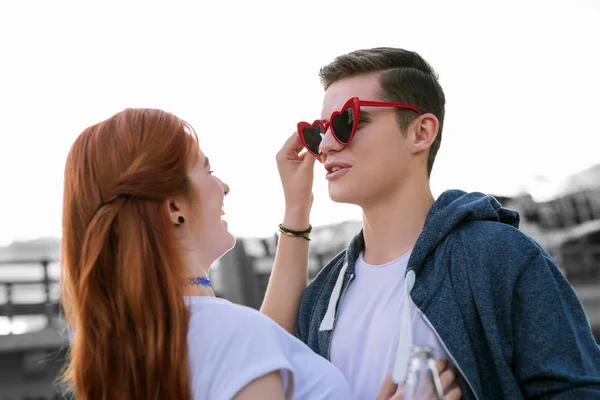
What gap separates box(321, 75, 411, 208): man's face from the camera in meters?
2.34

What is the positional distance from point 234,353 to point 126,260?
0.37m

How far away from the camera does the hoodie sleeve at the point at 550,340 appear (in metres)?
1.78

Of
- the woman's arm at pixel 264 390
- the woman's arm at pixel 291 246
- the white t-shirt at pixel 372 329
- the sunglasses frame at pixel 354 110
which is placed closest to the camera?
the woman's arm at pixel 264 390

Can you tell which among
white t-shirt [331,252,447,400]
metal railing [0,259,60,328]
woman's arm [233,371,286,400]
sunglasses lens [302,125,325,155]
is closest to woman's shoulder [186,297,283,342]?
woman's arm [233,371,286,400]

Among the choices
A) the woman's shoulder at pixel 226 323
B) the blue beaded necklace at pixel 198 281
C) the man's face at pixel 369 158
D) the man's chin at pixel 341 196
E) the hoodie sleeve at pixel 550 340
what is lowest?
the hoodie sleeve at pixel 550 340

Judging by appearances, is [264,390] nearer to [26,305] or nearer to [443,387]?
[443,387]

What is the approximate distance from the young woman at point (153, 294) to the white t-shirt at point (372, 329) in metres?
0.30

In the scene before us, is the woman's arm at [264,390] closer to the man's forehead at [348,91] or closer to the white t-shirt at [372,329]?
the white t-shirt at [372,329]

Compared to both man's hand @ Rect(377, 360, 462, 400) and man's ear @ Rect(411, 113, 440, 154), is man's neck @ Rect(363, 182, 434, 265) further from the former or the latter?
man's hand @ Rect(377, 360, 462, 400)

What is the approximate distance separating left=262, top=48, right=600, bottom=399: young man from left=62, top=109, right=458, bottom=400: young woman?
1.10ft

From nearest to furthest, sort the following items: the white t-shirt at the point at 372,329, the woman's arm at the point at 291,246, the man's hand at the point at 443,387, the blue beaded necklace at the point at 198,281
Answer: the blue beaded necklace at the point at 198,281, the man's hand at the point at 443,387, the white t-shirt at the point at 372,329, the woman's arm at the point at 291,246

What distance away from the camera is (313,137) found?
2539mm

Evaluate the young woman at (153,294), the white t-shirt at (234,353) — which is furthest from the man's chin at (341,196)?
the white t-shirt at (234,353)

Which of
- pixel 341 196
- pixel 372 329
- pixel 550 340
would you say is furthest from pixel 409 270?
pixel 550 340
